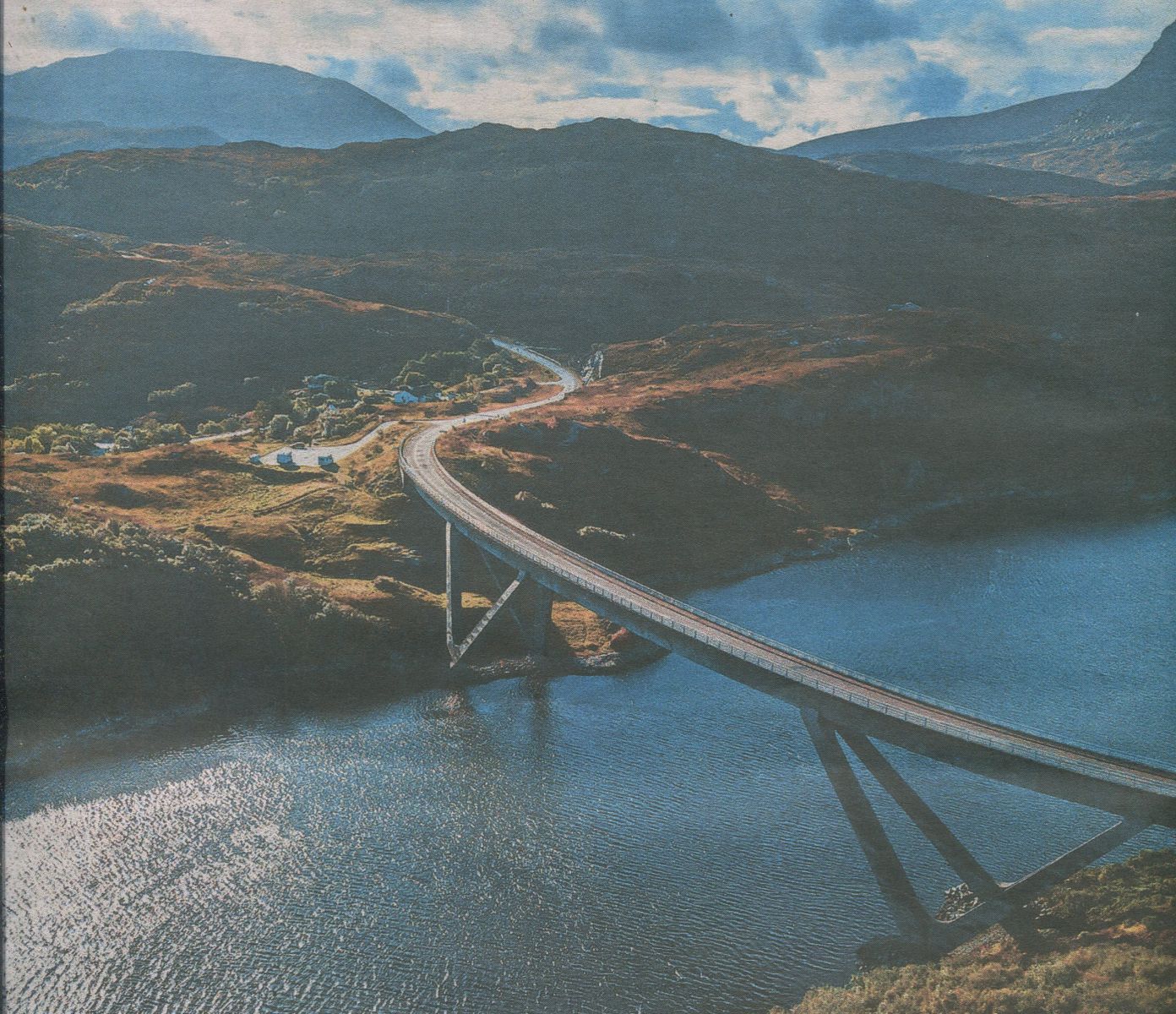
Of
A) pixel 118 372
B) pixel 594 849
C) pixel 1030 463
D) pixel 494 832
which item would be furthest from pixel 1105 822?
pixel 118 372

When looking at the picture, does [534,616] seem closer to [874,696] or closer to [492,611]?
[492,611]

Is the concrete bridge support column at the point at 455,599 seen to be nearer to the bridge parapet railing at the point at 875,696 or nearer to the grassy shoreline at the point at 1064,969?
the bridge parapet railing at the point at 875,696

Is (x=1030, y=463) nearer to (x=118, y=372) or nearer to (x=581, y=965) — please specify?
(x=581, y=965)

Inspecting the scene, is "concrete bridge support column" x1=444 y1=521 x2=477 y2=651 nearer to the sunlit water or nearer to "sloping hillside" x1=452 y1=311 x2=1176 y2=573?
the sunlit water

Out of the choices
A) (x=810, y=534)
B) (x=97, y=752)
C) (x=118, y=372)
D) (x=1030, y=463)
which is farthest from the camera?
(x=118, y=372)

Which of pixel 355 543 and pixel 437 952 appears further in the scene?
pixel 355 543

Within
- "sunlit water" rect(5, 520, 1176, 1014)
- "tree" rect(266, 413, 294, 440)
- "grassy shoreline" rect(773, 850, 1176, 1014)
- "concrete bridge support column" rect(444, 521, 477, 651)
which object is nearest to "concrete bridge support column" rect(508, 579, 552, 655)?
"concrete bridge support column" rect(444, 521, 477, 651)

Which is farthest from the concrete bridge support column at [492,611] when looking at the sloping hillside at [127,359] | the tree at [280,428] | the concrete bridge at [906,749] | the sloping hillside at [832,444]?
the sloping hillside at [127,359]
